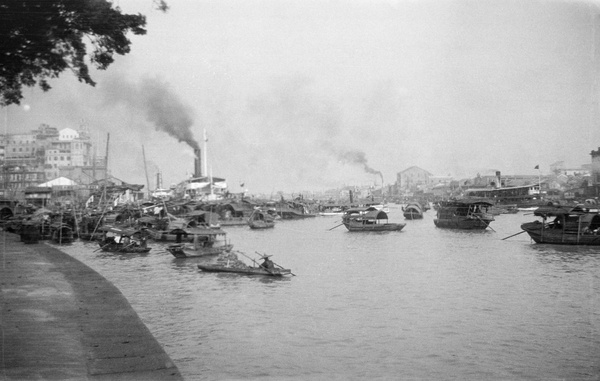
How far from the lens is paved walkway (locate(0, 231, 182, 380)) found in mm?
5016

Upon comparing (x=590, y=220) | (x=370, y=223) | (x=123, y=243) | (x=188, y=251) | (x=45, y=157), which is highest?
(x=45, y=157)

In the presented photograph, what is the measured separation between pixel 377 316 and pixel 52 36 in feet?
24.8

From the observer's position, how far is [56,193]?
3173 centimetres

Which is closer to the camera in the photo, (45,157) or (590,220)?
(45,157)

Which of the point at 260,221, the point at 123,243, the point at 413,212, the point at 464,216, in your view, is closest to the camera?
the point at 123,243

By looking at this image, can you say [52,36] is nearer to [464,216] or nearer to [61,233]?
[61,233]

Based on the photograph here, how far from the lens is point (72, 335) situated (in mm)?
6246

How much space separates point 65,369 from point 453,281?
11364 millimetres

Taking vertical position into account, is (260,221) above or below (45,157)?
below

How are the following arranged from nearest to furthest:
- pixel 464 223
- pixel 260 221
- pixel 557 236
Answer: pixel 557 236 → pixel 464 223 → pixel 260 221

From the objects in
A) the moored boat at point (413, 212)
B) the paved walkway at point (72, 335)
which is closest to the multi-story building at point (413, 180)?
the moored boat at point (413, 212)

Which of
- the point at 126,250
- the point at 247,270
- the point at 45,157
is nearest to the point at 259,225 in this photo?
the point at 126,250

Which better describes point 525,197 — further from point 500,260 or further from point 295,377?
point 295,377

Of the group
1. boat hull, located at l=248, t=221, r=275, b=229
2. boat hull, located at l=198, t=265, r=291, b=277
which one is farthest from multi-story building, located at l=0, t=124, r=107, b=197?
boat hull, located at l=248, t=221, r=275, b=229
